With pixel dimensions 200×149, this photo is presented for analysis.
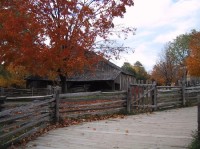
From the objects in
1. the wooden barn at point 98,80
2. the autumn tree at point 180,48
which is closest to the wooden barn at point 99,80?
the wooden barn at point 98,80

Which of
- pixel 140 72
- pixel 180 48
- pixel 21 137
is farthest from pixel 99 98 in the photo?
pixel 180 48

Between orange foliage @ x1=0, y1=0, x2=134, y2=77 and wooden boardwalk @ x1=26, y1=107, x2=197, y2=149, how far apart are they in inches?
287

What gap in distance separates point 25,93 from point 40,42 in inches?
654

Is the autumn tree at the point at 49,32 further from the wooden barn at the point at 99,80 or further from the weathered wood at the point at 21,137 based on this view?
the wooden barn at the point at 99,80

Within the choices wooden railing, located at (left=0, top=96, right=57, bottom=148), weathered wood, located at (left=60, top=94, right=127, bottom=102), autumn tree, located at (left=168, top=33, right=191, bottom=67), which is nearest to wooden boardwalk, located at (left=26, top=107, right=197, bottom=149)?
wooden railing, located at (left=0, top=96, right=57, bottom=148)

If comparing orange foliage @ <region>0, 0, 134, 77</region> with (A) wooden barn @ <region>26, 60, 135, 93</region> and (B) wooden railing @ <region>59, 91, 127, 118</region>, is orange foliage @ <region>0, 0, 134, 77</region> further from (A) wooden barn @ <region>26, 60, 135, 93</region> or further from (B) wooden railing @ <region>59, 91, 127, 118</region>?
(A) wooden barn @ <region>26, 60, 135, 93</region>

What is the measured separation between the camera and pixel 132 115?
16406 millimetres

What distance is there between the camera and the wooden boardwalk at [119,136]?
8711mm

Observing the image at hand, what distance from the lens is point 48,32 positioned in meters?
19.1

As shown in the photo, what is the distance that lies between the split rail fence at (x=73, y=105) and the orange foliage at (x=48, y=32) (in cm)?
397

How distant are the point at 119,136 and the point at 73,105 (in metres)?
4.46

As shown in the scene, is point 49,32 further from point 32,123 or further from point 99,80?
point 99,80

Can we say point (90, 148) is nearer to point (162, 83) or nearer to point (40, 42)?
point (40, 42)

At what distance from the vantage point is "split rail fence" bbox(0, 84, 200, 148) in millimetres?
9258
